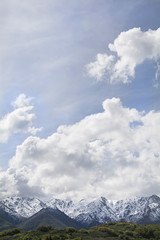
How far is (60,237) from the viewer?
282 feet

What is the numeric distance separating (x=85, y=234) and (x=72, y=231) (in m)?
6.62

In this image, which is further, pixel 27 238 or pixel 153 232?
pixel 153 232

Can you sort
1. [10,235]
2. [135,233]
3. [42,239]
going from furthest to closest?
[135,233] < [10,235] < [42,239]

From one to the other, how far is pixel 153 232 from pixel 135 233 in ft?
37.5

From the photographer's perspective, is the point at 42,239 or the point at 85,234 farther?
the point at 85,234

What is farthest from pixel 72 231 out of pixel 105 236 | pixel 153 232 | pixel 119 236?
pixel 153 232

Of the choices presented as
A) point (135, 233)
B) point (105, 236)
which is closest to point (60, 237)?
point (105, 236)

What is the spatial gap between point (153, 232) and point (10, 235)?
70291mm

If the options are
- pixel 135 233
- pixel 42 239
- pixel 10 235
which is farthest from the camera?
pixel 135 233

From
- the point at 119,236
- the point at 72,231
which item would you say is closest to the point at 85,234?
the point at 72,231

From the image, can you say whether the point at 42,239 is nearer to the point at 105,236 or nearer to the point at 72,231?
the point at 72,231

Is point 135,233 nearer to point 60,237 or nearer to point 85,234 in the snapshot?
point 85,234

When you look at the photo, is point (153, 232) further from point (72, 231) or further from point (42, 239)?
point (42, 239)

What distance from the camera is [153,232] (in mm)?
114938
